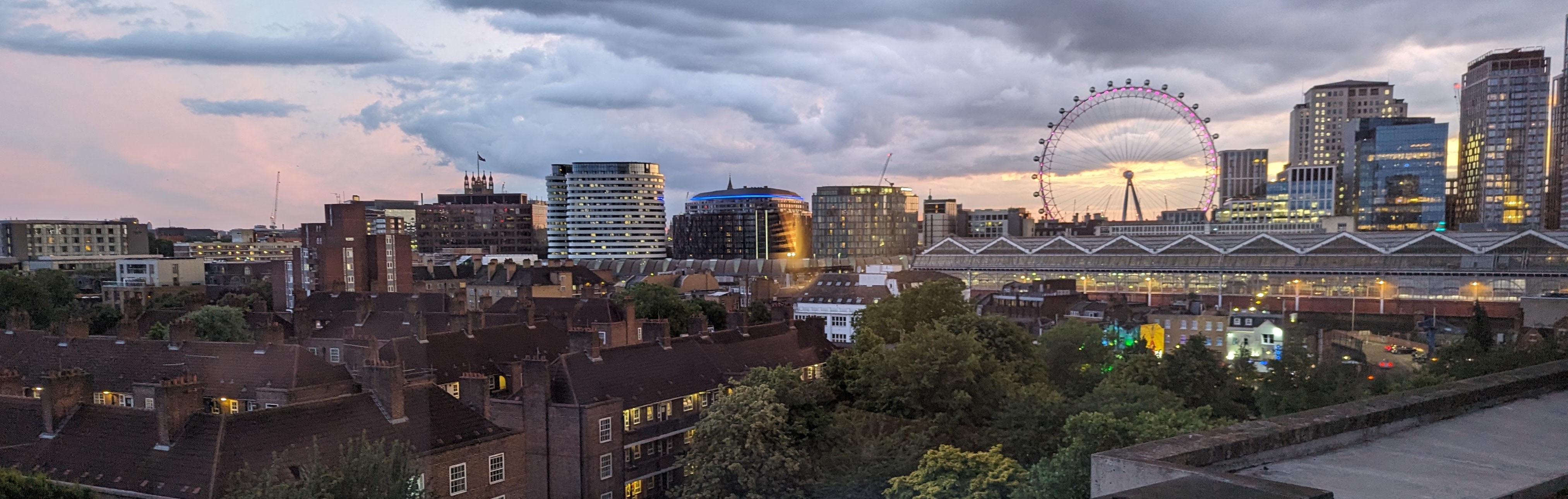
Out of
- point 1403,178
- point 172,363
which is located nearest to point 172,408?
point 172,363

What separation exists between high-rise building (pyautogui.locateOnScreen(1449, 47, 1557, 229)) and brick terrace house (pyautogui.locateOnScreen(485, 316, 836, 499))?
16898 cm

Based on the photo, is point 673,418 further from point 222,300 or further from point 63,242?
point 63,242

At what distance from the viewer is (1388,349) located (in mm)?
59594

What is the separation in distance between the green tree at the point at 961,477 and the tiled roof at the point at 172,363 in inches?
923

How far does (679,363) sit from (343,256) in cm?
6066

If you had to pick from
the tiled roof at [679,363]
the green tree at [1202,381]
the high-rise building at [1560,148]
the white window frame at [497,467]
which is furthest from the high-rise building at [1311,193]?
the white window frame at [497,467]

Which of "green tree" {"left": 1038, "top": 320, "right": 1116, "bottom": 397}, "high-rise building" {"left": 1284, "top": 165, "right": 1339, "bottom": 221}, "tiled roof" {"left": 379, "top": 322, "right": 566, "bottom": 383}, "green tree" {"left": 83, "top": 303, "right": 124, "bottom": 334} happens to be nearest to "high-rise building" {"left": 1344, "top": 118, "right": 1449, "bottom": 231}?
"high-rise building" {"left": 1284, "top": 165, "right": 1339, "bottom": 221}

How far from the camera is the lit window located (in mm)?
28359

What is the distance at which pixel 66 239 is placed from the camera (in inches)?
5655

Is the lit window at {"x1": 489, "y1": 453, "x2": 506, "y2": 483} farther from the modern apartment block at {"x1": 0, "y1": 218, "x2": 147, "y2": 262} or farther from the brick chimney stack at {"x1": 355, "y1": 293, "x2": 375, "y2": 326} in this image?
the modern apartment block at {"x1": 0, "y1": 218, "x2": 147, "y2": 262}

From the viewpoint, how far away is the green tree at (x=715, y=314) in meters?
67.0

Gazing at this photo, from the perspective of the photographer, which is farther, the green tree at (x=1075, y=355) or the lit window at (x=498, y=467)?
the green tree at (x=1075, y=355)

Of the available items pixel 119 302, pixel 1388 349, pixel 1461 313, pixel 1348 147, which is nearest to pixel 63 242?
pixel 119 302

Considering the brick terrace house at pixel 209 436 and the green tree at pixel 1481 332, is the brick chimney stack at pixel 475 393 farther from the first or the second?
the green tree at pixel 1481 332
